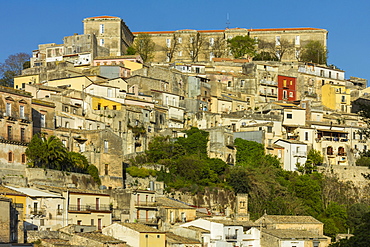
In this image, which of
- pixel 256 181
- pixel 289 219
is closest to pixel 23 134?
pixel 289 219

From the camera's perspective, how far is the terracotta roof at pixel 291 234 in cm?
5879

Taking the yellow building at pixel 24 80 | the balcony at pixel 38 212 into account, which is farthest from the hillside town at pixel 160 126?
the yellow building at pixel 24 80

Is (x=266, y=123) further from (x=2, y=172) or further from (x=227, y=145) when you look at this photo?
(x=2, y=172)

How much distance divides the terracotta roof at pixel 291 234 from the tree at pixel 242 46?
54.3 meters

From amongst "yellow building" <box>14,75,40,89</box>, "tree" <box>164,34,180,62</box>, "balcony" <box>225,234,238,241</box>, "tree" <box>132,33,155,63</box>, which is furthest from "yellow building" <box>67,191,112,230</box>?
"tree" <box>164,34,180,62</box>

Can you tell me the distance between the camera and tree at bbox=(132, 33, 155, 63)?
114 m

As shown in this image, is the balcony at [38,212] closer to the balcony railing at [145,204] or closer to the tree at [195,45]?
the balcony railing at [145,204]

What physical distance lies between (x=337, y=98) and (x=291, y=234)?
4550 cm

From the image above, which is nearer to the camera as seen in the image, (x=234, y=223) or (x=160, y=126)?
(x=234, y=223)

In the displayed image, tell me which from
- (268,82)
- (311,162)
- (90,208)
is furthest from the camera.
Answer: (268,82)

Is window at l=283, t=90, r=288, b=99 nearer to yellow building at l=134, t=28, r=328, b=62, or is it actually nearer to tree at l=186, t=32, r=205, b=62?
yellow building at l=134, t=28, r=328, b=62

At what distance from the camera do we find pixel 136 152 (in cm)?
6925

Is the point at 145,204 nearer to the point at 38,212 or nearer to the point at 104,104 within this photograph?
the point at 38,212

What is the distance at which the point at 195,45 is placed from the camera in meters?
118
